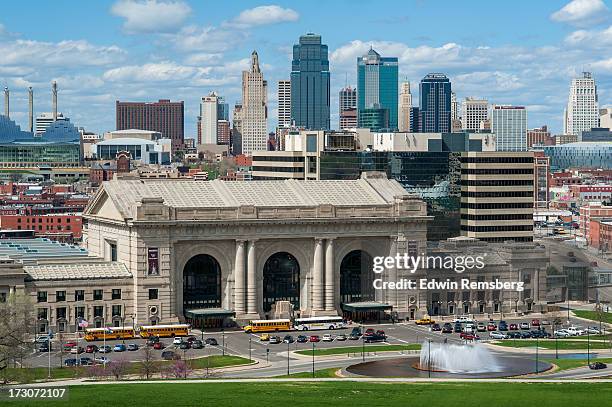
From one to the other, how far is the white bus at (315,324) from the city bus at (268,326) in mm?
2060

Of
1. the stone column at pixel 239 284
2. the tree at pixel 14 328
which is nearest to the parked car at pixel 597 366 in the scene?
the stone column at pixel 239 284

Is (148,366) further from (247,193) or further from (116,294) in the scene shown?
(247,193)

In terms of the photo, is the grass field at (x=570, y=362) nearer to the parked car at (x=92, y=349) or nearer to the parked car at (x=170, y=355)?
the parked car at (x=170, y=355)

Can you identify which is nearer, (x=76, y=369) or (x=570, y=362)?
(x=76, y=369)

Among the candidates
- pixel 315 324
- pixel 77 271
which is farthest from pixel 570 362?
pixel 77 271

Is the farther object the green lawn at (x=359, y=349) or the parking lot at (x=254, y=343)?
the green lawn at (x=359, y=349)

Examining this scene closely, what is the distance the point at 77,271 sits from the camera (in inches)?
6949

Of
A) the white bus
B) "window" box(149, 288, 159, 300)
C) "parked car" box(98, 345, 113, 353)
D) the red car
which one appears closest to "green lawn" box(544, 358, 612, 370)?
→ the red car

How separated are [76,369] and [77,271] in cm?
3179

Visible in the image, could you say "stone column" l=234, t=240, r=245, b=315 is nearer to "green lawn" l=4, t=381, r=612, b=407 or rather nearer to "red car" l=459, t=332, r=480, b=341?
"red car" l=459, t=332, r=480, b=341

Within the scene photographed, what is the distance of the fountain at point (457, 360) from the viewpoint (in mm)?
147625

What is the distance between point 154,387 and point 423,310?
67.9 m

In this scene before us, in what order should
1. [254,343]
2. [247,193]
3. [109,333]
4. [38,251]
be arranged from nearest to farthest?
[254,343] → [109,333] → [247,193] → [38,251]

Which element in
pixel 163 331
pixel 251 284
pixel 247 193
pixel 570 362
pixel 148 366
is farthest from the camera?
pixel 247 193
